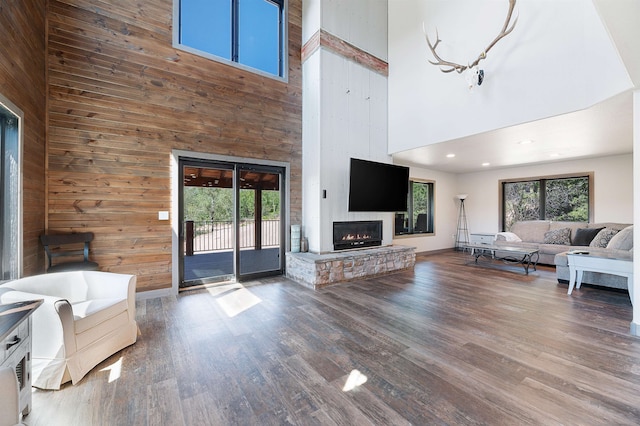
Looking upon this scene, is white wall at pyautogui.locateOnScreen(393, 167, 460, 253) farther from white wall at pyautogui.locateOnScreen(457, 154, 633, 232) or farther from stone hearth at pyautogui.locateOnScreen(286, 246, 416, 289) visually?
stone hearth at pyautogui.locateOnScreen(286, 246, 416, 289)

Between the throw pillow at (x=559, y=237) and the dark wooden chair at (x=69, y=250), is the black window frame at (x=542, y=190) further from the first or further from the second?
the dark wooden chair at (x=69, y=250)

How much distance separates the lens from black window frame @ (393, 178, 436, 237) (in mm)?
7246

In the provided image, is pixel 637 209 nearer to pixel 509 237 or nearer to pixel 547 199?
pixel 509 237

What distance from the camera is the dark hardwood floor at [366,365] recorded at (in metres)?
1.67

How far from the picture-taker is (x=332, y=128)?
491 centimetres

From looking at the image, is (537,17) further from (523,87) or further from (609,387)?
(609,387)

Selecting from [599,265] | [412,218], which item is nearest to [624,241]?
[599,265]

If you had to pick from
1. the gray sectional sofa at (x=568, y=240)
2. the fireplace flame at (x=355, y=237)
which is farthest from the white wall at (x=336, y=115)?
the gray sectional sofa at (x=568, y=240)

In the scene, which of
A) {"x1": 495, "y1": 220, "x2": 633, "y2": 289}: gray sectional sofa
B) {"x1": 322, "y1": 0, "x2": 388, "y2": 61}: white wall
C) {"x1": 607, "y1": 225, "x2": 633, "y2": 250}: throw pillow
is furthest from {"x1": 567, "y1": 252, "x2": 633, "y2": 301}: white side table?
{"x1": 322, "y1": 0, "x2": 388, "y2": 61}: white wall

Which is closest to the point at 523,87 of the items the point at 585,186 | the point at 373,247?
the point at 373,247

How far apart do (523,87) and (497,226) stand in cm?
516

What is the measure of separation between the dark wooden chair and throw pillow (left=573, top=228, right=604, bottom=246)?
8.92 meters

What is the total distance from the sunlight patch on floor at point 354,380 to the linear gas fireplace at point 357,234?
2.94 meters

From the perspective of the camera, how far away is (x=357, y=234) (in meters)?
5.31
